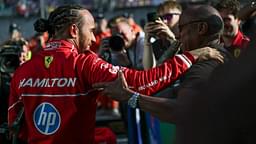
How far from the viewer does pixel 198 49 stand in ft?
10.4

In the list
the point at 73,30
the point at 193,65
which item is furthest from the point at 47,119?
the point at 193,65

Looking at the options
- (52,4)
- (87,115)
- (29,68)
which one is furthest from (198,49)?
(52,4)

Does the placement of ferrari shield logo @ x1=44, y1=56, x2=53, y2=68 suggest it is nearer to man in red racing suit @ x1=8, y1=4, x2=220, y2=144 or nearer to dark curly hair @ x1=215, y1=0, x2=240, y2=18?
man in red racing suit @ x1=8, y1=4, x2=220, y2=144

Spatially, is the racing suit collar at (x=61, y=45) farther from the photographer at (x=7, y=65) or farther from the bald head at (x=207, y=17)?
the photographer at (x=7, y=65)

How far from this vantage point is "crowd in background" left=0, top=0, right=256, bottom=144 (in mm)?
1430

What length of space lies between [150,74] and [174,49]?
2.91ft

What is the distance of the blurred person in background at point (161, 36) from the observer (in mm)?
3933

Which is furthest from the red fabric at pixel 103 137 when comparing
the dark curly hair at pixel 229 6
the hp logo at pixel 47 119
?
the dark curly hair at pixel 229 6

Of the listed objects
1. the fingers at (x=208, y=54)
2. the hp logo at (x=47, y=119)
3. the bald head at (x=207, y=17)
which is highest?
the bald head at (x=207, y=17)

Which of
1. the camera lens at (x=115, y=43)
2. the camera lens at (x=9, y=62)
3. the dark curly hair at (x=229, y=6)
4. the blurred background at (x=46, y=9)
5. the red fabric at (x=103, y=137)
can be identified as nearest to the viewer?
the red fabric at (x=103, y=137)

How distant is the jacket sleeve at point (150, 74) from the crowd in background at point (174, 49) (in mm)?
57

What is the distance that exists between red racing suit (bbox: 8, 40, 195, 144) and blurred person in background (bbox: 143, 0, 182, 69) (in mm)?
698

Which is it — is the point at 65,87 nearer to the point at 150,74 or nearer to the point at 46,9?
the point at 150,74

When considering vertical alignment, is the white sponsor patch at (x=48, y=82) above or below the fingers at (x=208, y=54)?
below
